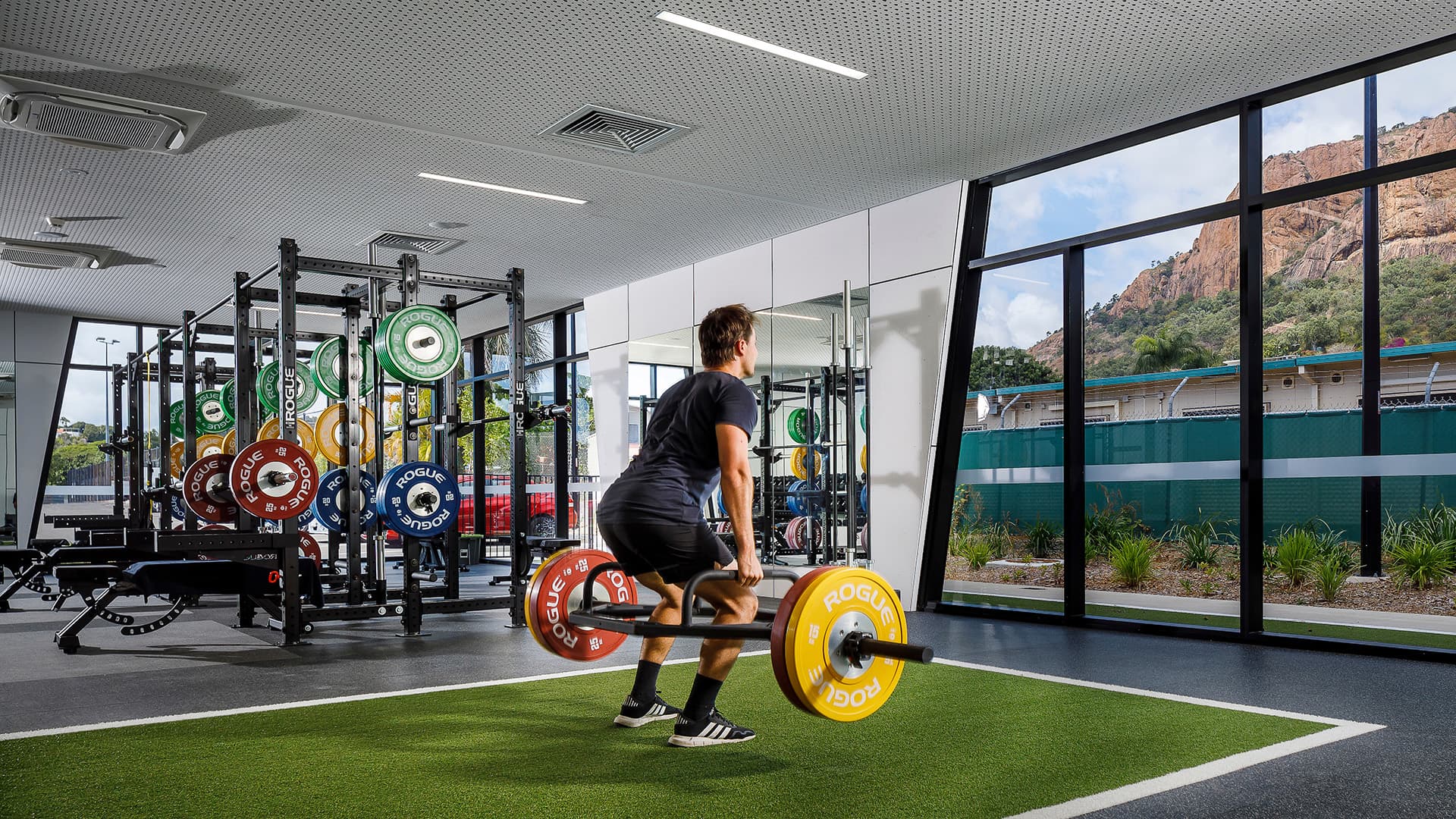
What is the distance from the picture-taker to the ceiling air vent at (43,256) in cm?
812

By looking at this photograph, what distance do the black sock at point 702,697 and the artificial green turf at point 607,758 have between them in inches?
4.2

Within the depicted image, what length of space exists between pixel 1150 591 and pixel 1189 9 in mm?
3133

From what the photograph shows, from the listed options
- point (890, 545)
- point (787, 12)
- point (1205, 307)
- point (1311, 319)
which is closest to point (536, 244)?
point (890, 545)

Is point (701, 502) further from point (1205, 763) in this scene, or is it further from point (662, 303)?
point (662, 303)

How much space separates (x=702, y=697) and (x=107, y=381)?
11.1 metres

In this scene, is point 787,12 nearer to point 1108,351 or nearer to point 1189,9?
point 1189,9

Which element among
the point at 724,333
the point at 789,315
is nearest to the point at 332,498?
the point at 789,315

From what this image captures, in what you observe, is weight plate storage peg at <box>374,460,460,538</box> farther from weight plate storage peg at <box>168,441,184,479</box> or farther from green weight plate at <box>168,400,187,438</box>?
green weight plate at <box>168,400,187,438</box>

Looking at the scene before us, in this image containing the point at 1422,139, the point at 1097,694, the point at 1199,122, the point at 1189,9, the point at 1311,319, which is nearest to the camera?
the point at 1097,694

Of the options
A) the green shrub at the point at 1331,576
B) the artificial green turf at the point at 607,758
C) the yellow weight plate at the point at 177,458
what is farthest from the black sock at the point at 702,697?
the yellow weight plate at the point at 177,458

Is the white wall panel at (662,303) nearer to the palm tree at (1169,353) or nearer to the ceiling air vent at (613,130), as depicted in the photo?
the ceiling air vent at (613,130)

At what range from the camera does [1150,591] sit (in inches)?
233

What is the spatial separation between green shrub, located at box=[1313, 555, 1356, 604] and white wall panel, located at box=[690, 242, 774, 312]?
13.9ft

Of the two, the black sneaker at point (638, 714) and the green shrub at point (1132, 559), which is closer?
the black sneaker at point (638, 714)
